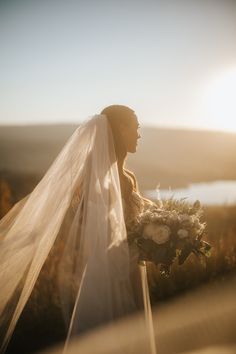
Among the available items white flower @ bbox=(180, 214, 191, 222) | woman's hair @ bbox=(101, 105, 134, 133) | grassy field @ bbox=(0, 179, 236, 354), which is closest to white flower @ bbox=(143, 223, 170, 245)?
white flower @ bbox=(180, 214, 191, 222)

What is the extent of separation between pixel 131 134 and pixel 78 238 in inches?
47.1

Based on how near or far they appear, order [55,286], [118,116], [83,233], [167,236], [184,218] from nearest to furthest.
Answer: [83,233] < [167,236] < [184,218] < [118,116] < [55,286]

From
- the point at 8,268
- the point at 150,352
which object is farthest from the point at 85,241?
the point at 150,352

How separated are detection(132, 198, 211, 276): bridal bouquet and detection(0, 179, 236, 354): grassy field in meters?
0.96

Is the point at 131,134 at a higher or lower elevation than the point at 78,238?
higher

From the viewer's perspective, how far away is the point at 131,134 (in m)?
4.33

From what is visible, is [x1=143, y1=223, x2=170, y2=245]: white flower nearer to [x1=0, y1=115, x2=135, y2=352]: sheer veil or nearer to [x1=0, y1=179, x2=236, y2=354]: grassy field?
[x1=0, y1=115, x2=135, y2=352]: sheer veil

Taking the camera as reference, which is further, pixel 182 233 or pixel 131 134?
pixel 131 134

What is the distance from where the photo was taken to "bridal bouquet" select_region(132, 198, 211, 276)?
3787 millimetres

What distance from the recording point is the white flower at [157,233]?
12.3 feet

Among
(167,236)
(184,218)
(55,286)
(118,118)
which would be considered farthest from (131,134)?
(55,286)

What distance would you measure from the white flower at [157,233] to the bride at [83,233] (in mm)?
196

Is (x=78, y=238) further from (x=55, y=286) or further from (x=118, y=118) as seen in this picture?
(x=55, y=286)

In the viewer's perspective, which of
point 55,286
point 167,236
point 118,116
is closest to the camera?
point 167,236
